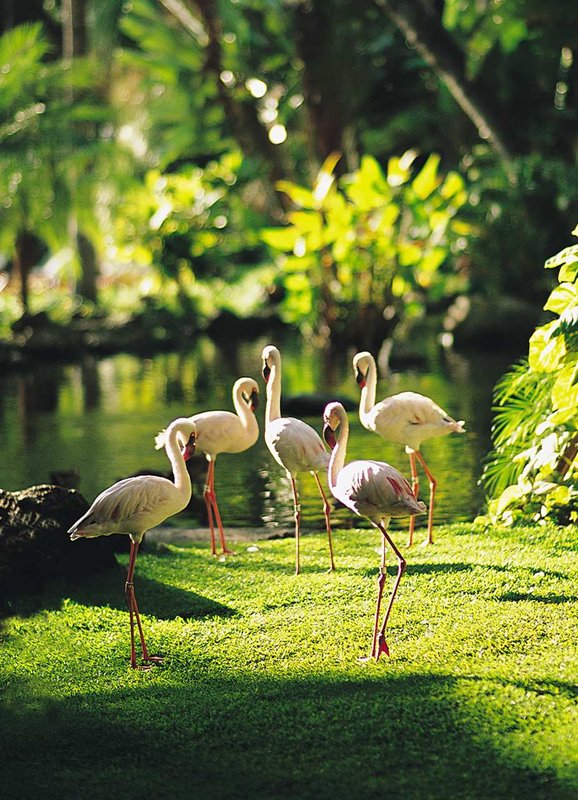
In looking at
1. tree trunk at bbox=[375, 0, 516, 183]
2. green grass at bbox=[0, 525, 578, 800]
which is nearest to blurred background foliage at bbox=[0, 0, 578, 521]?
tree trunk at bbox=[375, 0, 516, 183]

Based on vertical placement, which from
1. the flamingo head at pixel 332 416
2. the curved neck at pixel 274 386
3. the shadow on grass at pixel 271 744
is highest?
the curved neck at pixel 274 386

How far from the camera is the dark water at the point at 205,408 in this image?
9.48m

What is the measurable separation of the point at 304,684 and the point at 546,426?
2.61m

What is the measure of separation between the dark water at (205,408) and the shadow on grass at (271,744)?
12.0ft

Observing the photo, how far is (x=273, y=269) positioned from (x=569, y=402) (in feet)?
81.8

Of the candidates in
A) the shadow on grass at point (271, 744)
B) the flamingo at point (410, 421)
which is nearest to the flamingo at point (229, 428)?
the flamingo at point (410, 421)

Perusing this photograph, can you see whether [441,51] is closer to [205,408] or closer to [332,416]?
[205,408]

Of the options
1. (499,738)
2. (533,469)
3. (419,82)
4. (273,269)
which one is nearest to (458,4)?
(419,82)

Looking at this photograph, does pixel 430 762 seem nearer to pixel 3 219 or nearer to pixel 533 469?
pixel 533 469

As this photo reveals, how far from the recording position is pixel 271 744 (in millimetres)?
4223

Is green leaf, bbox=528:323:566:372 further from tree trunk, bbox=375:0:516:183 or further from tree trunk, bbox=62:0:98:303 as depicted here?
tree trunk, bbox=62:0:98:303

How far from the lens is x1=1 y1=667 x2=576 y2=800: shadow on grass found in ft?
12.8

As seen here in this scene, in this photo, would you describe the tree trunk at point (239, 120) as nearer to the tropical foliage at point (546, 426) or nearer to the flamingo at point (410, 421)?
the tropical foliage at point (546, 426)

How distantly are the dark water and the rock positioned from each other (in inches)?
87.0
